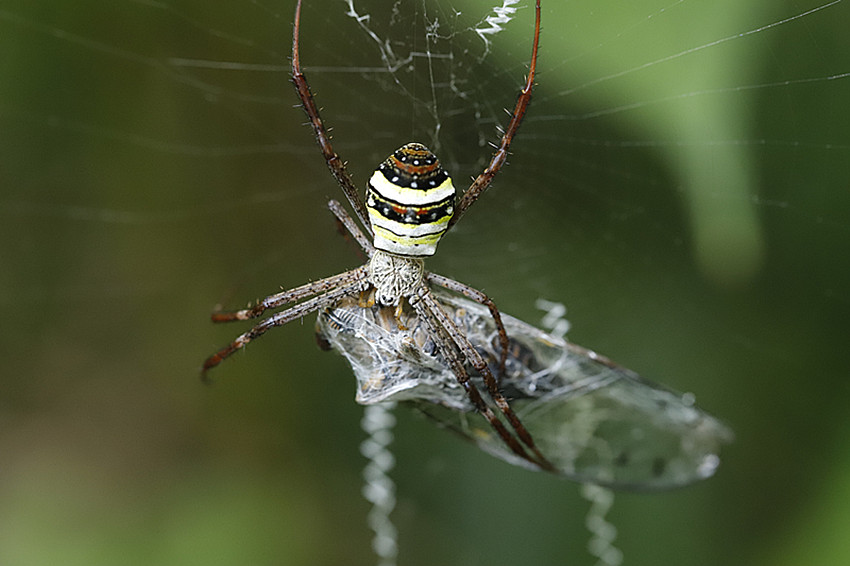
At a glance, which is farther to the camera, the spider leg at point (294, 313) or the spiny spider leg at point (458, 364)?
the spider leg at point (294, 313)

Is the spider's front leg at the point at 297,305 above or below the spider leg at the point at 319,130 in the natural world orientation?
below

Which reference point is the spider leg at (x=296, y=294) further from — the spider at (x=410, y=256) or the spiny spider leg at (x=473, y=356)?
the spiny spider leg at (x=473, y=356)

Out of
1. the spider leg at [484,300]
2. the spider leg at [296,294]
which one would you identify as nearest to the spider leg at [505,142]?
the spider leg at [484,300]

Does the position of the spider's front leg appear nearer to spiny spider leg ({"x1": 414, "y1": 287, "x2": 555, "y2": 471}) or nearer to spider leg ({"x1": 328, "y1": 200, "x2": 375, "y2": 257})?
spider leg ({"x1": 328, "y1": 200, "x2": 375, "y2": 257})

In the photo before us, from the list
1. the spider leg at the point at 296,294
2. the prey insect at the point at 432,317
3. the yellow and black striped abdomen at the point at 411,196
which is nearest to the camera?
the yellow and black striped abdomen at the point at 411,196

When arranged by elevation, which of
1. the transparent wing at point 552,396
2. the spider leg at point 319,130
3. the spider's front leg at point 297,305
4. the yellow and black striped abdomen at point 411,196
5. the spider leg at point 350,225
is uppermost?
the spider leg at point 319,130

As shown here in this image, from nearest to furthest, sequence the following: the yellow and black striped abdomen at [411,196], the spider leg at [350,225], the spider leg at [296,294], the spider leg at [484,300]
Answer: the yellow and black striped abdomen at [411,196] < the spider leg at [484,300] < the spider leg at [350,225] < the spider leg at [296,294]

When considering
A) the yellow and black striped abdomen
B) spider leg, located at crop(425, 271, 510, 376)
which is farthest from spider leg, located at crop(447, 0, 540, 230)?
spider leg, located at crop(425, 271, 510, 376)

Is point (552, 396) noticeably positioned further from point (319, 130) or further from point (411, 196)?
point (319, 130)

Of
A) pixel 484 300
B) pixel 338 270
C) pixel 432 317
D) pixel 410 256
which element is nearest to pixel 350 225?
pixel 410 256
